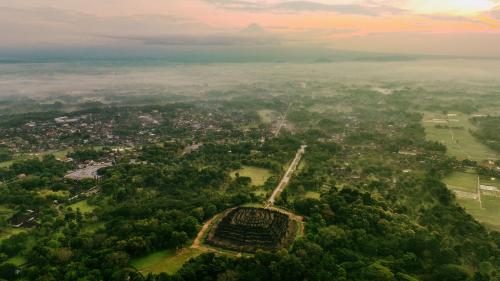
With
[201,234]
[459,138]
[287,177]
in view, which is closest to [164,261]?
[201,234]

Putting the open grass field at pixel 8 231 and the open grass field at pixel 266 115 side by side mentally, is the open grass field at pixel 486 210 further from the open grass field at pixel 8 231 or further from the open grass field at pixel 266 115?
the open grass field at pixel 266 115

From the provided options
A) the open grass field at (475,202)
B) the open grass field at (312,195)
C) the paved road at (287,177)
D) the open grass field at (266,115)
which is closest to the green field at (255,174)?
the paved road at (287,177)

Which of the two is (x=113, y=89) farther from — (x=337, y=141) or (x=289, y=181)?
(x=289, y=181)

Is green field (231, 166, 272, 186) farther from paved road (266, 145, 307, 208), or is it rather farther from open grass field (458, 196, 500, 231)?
open grass field (458, 196, 500, 231)

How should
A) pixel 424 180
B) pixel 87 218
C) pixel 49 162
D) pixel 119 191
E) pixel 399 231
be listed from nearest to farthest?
pixel 399 231 → pixel 87 218 → pixel 119 191 → pixel 424 180 → pixel 49 162

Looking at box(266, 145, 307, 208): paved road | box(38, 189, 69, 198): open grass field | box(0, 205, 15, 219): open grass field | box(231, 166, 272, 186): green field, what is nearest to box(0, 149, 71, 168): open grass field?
box(38, 189, 69, 198): open grass field

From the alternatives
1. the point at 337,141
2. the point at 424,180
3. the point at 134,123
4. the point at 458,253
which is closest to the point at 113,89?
the point at 134,123

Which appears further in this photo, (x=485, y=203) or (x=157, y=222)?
(x=485, y=203)
